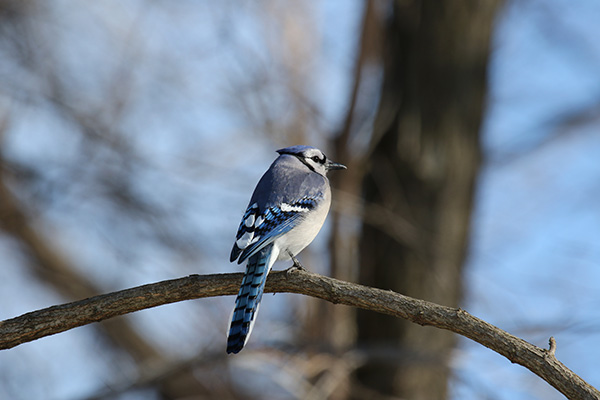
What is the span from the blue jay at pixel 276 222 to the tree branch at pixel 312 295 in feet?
0.31

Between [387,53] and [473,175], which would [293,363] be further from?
[387,53]

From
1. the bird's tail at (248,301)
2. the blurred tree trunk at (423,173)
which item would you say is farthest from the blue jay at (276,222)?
the blurred tree trunk at (423,173)

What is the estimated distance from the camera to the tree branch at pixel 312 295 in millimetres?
2541

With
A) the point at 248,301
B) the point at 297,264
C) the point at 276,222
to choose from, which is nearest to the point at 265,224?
the point at 276,222

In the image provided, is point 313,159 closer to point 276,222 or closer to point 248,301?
point 276,222

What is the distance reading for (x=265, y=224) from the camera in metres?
3.10

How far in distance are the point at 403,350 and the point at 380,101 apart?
2.02 meters

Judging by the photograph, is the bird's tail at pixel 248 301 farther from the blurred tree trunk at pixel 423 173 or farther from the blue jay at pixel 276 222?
the blurred tree trunk at pixel 423 173

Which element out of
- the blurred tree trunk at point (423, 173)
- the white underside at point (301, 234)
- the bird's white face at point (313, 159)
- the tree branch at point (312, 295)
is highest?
the blurred tree trunk at point (423, 173)

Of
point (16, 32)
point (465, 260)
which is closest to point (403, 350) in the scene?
point (465, 260)

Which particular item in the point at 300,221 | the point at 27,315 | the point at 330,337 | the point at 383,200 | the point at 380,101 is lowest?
the point at 27,315

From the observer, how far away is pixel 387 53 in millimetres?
5961

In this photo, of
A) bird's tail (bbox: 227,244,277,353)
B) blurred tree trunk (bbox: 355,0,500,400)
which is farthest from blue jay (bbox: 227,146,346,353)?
blurred tree trunk (bbox: 355,0,500,400)

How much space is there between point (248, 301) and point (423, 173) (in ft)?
9.91
